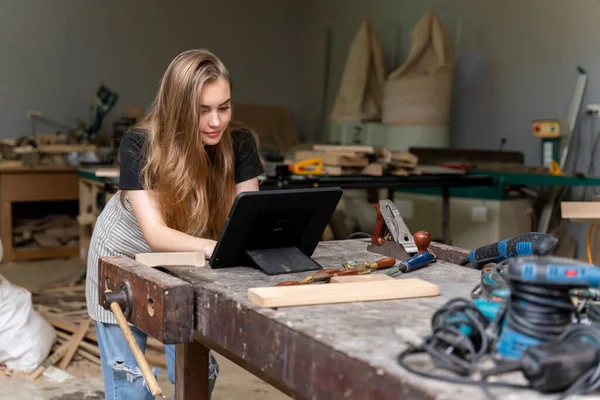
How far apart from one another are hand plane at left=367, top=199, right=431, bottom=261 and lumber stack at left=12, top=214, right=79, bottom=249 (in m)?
4.90

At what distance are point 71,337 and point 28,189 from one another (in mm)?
2611

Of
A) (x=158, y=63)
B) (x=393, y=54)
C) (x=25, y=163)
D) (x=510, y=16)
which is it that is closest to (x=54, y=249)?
(x=25, y=163)

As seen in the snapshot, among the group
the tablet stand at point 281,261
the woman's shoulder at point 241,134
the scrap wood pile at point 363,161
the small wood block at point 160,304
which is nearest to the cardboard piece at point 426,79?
the scrap wood pile at point 363,161

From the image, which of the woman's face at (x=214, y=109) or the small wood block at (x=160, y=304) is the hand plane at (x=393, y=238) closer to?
the woman's face at (x=214, y=109)

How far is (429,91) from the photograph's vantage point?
20.0ft

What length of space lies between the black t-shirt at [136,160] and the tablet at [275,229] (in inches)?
16.9

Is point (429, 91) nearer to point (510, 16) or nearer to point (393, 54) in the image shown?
point (510, 16)

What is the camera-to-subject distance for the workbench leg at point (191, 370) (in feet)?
5.94

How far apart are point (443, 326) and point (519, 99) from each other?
537cm

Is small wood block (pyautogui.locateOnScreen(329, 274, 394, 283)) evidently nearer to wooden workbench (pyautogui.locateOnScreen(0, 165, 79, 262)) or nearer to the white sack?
the white sack

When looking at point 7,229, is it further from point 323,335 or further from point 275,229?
point 323,335

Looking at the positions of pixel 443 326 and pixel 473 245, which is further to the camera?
pixel 473 245

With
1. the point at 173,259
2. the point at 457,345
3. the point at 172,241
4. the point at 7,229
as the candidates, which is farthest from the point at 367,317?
the point at 7,229

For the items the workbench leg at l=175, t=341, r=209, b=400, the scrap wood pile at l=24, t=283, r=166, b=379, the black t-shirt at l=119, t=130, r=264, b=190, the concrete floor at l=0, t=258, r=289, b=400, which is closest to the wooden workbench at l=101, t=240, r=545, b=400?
the workbench leg at l=175, t=341, r=209, b=400
